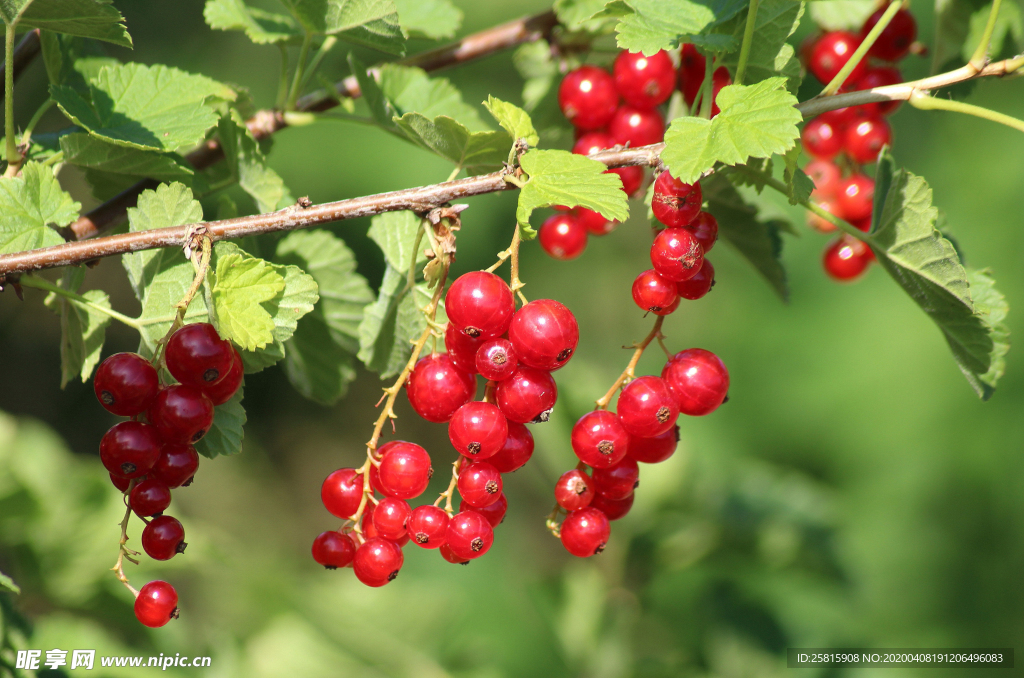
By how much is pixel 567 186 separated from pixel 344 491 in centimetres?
45

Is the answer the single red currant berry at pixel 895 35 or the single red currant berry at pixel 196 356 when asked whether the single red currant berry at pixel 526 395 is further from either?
the single red currant berry at pixel 895 35

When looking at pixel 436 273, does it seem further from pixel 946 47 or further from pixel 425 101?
pixel 946 47

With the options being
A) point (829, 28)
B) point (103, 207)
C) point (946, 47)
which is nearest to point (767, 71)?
point (829, 28)

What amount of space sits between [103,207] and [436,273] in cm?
52

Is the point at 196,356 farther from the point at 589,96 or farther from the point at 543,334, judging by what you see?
the point at 589,96

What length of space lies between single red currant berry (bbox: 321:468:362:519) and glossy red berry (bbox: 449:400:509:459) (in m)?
0.16

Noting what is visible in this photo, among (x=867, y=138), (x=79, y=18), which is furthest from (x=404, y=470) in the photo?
(x=867, y=138)

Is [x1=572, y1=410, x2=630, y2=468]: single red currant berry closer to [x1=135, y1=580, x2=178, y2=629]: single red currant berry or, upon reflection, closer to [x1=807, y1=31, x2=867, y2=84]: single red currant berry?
[x1=135, y1=580, x2=178, y2=629]: single red currant berry

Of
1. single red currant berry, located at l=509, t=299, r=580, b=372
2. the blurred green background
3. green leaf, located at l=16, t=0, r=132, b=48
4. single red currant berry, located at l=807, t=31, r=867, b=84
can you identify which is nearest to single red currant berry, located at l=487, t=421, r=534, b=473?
single red currant berry, located at l=509, t=299, r=580, b=372

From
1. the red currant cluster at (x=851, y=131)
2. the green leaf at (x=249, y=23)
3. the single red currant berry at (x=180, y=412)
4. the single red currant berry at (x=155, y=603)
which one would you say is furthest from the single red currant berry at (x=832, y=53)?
the single red currant berry at (x=155, y=603)

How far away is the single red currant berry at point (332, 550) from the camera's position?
82 centimetres

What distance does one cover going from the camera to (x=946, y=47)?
1241 millimetres

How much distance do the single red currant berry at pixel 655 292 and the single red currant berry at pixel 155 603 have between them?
2.11 ft

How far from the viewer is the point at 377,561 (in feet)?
2.65
